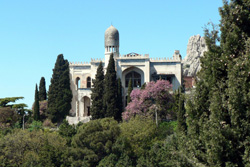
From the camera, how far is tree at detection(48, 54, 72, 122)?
55759 mm

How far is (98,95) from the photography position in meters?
52.9

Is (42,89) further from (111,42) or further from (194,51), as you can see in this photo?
(194,51)

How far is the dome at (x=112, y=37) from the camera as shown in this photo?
58812mm

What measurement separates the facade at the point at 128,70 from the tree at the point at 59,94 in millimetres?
1476

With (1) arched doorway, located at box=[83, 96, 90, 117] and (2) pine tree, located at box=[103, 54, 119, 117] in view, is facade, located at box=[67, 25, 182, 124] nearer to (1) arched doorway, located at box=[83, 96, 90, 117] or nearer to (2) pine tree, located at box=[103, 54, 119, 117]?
(1) arched doorway, located at box=[83, 96, 90, 117]

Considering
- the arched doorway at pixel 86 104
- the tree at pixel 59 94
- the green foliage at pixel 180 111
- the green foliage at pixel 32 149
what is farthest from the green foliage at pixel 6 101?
the green foliage at pixel 180 111

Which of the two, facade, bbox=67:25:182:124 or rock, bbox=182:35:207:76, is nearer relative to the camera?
facade, bbox=67:25:182:124

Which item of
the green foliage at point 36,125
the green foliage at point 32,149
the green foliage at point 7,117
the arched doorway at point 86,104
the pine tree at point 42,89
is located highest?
the pine tree at point 42,89

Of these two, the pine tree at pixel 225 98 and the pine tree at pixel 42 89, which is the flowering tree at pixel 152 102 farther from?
the pine tree at pixel 225 98

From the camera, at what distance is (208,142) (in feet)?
45.2

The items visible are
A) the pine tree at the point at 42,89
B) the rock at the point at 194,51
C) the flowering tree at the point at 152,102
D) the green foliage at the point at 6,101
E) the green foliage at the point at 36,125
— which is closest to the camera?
the flowering tree at the point at 152,102

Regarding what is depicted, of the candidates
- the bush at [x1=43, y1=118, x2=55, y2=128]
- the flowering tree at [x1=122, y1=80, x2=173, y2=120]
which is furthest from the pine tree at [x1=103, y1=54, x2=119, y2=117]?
the bush at [x1=43, y1=118, x2=55, y2=128]

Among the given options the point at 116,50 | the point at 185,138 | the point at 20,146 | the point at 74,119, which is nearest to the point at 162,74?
the point at 116,50

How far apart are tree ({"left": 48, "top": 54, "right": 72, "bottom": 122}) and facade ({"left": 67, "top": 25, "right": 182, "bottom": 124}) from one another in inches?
58.1
